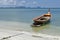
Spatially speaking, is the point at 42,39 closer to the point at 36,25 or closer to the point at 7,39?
the point at 7,39

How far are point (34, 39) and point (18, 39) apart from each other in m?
1.06

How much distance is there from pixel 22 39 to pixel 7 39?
3.16 ft

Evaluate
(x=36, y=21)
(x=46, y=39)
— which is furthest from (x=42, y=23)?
(x=46, y=39)

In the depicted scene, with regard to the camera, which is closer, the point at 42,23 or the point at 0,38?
the point at 0,38

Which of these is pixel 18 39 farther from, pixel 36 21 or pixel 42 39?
pixel 36 21

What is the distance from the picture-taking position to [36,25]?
22.1m

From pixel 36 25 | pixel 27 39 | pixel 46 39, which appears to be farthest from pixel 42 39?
pixel 36 25

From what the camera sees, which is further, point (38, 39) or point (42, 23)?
point (42, 23)

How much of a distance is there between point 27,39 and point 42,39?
1.00 metres

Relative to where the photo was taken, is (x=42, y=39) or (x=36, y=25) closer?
(x=42, y=39)

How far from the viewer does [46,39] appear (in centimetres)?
1181

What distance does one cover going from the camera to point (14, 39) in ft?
37.3

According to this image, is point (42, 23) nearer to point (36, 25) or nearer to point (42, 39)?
point (36, 25)

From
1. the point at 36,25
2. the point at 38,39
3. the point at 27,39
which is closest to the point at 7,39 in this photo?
the point at 27,39
